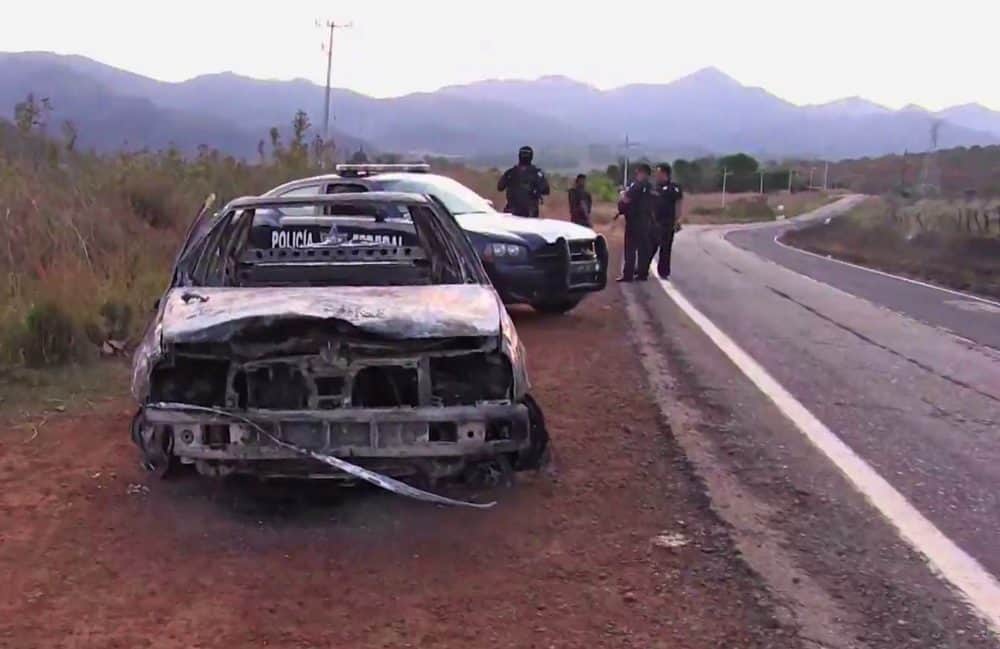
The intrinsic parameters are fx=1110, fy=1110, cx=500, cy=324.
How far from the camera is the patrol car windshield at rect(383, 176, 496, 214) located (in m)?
10.7

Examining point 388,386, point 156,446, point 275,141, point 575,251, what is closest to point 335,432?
point 388,386

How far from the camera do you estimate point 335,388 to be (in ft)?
15.6

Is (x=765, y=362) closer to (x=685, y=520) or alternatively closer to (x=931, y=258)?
(x=685, y=520)

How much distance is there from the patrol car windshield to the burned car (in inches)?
220

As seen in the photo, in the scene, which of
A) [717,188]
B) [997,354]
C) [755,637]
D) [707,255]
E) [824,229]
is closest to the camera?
[755,637]

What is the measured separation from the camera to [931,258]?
90.7ft

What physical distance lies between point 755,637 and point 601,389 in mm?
4068

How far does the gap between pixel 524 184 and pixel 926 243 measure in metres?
20.3

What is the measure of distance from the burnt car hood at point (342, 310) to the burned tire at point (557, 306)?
19.7ft

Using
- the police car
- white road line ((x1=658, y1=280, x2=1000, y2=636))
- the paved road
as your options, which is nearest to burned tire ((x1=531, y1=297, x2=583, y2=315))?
the police car

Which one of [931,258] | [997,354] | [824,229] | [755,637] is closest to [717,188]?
[824,229]

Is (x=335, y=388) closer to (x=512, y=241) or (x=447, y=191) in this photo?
(x=512, y=241)

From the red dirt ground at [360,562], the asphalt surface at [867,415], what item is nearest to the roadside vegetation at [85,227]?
the red dirt ground at [360,562]

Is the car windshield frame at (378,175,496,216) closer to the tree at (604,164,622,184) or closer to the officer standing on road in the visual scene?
the officer standing on road
